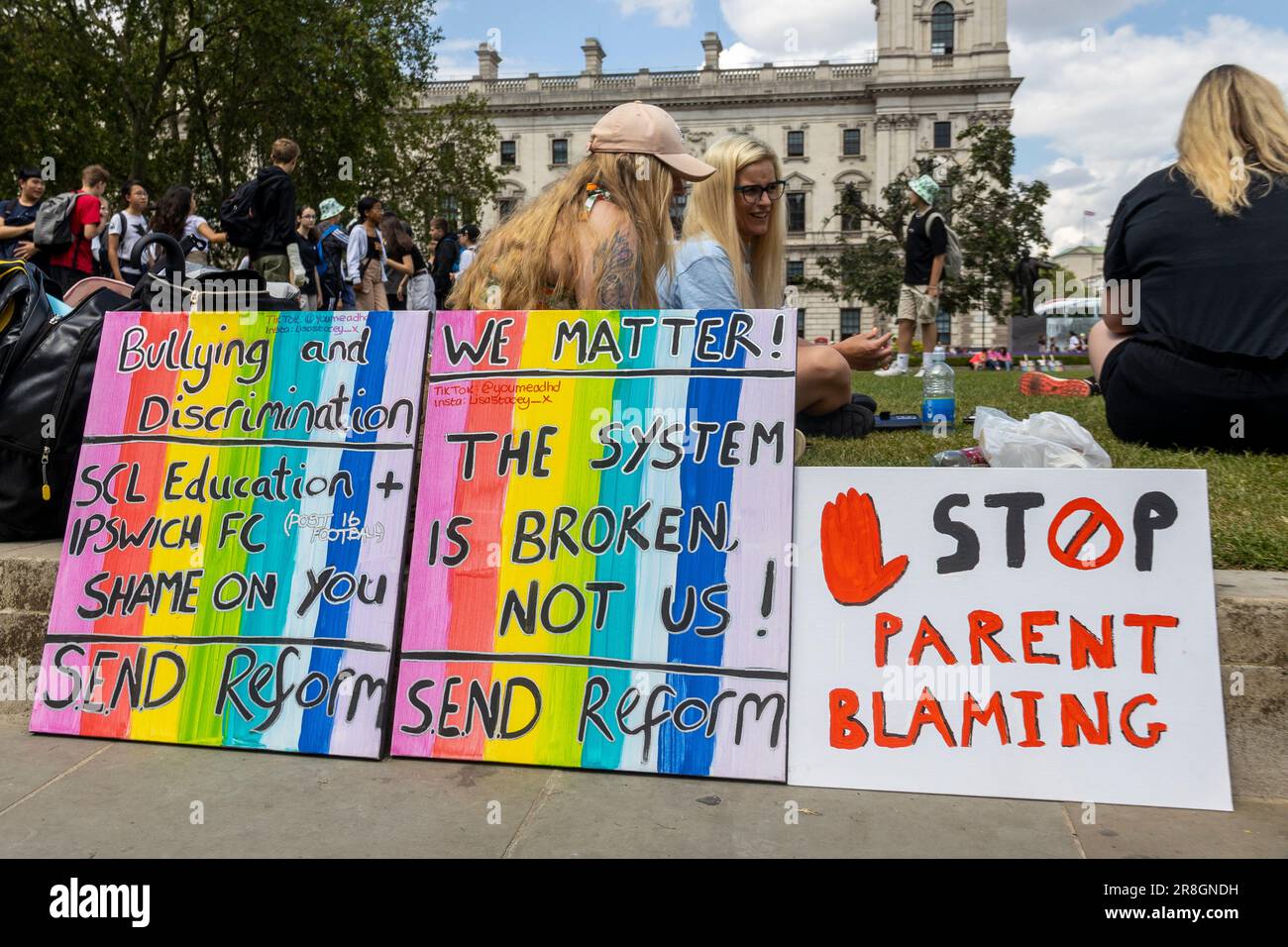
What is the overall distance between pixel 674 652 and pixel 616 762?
0.32m

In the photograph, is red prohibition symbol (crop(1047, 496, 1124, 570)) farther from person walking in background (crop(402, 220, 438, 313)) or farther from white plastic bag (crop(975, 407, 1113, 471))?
person walking in background (crop(402, 220, 438, 313))

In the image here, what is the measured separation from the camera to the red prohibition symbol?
2.76m

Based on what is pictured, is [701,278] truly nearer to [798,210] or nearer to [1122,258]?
[1122,258]

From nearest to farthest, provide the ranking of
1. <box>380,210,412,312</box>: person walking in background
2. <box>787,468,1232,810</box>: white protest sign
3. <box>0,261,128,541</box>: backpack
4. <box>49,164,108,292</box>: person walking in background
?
<box>787,468,1232,810</box>: white protest sign
<box>0,261,128,541</box>: backpack
<box>49,164,108,292</box>: person walking in background
<box>380,210,412,312</box>: person walking in background

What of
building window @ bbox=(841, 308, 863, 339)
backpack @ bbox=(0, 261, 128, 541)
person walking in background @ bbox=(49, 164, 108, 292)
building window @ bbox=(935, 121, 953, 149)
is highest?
building window @ bbox=(935, 121, 953, 149)

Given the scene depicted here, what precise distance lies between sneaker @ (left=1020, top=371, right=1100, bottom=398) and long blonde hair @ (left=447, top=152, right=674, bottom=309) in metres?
4.30

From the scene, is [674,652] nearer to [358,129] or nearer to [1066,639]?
[1066,639]

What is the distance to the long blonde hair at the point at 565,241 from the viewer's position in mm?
3709

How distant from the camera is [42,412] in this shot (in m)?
3.73

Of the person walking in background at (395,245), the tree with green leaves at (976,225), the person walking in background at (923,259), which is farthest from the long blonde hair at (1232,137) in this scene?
the tree with green leaves at (976,225)

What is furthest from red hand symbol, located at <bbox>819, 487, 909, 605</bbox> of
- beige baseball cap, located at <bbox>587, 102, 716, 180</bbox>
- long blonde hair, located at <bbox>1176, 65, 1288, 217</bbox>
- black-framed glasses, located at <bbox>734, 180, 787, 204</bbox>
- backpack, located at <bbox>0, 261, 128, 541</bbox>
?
backpack, located at <bbox>0, 261, 128, 541</bbox>

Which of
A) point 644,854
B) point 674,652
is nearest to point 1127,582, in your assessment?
point 674,652

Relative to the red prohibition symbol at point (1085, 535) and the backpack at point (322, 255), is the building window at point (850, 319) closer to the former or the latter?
the backpack at point (322, 255)

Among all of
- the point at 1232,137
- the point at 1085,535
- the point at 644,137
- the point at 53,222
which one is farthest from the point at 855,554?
the point at 53,222
